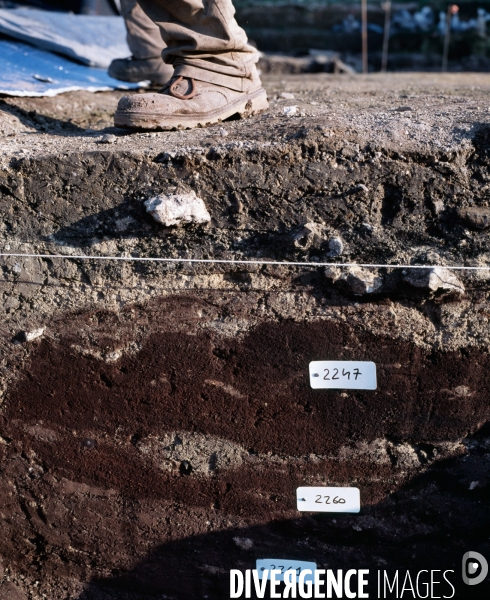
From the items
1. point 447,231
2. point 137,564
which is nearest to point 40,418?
point 137,564

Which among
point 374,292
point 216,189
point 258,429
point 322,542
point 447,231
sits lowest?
point 322,542

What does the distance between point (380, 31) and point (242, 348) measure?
6.08 meters

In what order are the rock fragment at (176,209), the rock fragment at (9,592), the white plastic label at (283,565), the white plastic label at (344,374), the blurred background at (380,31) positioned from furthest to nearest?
1. the blurred background at (380,31)
2. the rock fragment at (9,592)
3. the white plastic label at (283,565)
4. the white plastic label at (344,374)
5. the rock fragment at (176,209)

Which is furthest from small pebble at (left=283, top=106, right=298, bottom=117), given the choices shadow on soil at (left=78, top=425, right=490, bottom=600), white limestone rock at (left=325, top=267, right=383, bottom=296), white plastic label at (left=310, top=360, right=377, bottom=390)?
shadow on soil at (left=78, top=425, right=490, bottom=600)

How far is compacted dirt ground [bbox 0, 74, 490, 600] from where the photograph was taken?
1.88 metres

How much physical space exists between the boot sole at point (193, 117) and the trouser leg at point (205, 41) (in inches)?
2.3

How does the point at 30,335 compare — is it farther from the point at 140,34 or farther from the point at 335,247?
the point at 140,34

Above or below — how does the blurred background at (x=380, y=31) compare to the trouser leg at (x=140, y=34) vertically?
above

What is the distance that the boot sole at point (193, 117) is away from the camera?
2.11 meters

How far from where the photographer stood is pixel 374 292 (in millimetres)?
1896

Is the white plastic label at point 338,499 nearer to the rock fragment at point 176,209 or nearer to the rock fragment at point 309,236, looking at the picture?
the rock fragment at point 309,236

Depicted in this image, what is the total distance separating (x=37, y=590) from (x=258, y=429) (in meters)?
0.95

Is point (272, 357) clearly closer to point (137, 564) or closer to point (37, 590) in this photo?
point (137, 564)

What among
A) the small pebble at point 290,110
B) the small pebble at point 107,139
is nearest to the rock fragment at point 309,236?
the small pebble at point 290,110
